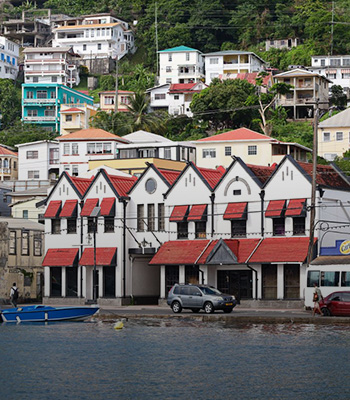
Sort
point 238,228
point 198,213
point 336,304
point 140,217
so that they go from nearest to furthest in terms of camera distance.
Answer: point 336,304 → point 238,228 → point 198,213 → point 140,217

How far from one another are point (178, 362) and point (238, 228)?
3068 cm

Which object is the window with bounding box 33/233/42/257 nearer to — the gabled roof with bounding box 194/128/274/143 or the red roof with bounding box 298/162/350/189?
the red roof with bounding box 298/162/350/189

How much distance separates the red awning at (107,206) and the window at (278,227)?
13572 millimetres

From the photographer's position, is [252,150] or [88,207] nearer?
[88,207]

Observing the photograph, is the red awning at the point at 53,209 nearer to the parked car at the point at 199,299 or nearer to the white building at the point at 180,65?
the parked car at the point at 199,299

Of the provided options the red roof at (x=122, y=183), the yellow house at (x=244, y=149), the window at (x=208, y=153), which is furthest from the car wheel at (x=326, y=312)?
the window at (x=208, y=153)

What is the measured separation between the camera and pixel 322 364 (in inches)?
1369

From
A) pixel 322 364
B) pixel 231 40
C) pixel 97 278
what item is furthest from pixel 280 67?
pixel 322 364

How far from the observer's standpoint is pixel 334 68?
163500 millimetres

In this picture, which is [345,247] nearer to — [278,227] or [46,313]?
[278,227]

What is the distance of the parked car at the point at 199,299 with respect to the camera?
56.1 meters

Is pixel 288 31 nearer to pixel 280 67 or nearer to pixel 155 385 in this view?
pixel 280 67

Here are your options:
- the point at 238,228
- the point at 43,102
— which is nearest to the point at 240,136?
the point at 238,228

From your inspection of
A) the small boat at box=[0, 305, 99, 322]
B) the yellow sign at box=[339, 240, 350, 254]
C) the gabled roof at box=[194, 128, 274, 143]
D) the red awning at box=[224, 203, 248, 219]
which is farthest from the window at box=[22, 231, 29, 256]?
the gabled roof at box=[194, 128, 274, 143]
